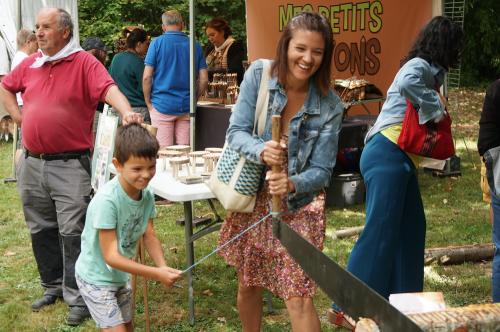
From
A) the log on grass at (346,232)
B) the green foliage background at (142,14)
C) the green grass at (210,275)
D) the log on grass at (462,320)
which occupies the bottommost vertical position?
the green grass at (210,275)

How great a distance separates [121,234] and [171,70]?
4810 mm

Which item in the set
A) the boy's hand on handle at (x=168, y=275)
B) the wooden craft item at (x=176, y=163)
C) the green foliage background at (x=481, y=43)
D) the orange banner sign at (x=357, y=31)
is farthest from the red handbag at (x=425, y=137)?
the green foliage background at (x=481, y=43)

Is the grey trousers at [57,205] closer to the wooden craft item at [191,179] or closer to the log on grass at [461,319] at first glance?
the wooden craft item at [191,179]

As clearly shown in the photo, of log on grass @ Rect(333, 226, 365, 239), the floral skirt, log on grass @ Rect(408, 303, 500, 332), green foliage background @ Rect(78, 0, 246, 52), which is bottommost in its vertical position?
log on grass @ Rect(333, 226, 365, 239)

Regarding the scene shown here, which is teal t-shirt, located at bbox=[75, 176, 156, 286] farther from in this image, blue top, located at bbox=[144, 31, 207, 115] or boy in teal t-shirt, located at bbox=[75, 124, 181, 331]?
blue top, located at bbox=[144, 31, 207, 115]

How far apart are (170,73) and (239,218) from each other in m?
4.66

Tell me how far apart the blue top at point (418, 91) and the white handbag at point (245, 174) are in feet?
3.69

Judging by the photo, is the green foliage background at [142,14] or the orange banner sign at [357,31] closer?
the orange banner sign at [357,31]

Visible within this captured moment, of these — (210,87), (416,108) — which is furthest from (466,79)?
(416,108)

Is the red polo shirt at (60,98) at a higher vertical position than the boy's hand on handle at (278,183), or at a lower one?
A: higher

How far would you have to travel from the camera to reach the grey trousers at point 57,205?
15.8ft

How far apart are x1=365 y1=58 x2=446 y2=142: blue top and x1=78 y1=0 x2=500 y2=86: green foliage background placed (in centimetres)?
1271

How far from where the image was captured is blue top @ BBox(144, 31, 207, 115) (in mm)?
8023

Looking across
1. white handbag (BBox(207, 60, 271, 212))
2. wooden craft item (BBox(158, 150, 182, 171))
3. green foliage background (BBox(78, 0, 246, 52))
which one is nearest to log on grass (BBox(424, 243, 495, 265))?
wooden craft item (BBox(158, 150, 182, 171))
